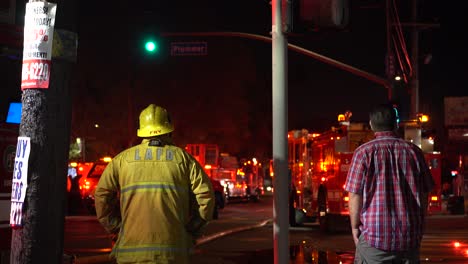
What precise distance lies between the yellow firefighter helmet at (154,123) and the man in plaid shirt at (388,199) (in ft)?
4.20

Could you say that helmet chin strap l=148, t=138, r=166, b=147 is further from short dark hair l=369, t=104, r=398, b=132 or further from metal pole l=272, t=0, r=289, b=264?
short dark hair l=369, t=104, r=398, b=132

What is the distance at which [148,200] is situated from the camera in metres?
4.64

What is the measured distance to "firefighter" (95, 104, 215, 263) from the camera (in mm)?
4582

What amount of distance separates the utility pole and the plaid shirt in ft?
6.20

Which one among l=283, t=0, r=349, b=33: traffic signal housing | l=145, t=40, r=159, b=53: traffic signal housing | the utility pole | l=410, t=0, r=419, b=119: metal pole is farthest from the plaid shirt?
l=410, t=0, r=419, b=119: metal pole

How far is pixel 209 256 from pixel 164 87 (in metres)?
27.4

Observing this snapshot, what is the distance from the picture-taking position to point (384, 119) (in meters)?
5.06

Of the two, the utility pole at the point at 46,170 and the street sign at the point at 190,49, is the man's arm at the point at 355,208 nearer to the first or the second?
the utility pole at the point at 46,170

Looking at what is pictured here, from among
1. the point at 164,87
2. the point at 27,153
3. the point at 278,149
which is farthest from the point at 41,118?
the point at 164,87

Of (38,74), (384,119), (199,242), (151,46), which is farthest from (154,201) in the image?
(151,46)

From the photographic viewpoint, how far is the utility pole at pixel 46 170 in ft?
14.5

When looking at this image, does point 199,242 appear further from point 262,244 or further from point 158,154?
point 158,154

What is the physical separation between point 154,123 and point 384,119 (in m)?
1.58

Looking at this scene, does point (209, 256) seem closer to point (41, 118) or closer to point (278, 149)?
point (278, 149)
